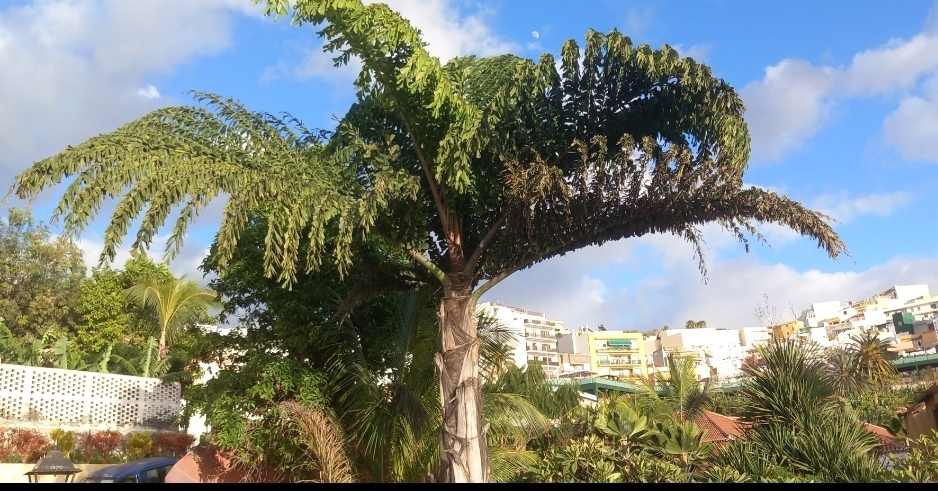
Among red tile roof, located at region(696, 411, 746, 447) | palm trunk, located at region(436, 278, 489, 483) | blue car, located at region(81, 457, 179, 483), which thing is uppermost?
palm trunk, located at region(436, 278, 489, 483)

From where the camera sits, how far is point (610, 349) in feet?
295

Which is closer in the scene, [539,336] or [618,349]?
[618,349]

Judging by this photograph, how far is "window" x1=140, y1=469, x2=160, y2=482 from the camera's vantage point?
1231 centimetres

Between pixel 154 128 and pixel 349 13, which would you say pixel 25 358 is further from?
pixel 349 13

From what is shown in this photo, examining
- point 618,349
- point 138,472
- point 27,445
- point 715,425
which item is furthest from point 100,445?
point 618,349

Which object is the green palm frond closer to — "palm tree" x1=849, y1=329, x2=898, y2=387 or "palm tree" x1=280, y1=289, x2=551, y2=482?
"palm tree" x1=280, y1=289, x2=551, y2=482

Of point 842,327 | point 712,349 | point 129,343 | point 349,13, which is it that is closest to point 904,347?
point 842,327

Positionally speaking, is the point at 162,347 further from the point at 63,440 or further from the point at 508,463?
the point at 508,463

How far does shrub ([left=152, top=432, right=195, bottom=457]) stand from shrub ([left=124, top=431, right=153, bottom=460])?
315 mm

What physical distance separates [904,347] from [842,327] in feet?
30.8

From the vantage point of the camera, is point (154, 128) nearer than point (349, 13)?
No

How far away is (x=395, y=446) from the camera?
973cm

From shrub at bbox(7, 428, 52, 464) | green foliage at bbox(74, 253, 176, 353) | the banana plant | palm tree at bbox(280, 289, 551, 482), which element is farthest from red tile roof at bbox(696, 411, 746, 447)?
green foliage at bbox(74, 253, 176, 353)

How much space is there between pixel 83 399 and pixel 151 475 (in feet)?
23.0
